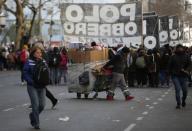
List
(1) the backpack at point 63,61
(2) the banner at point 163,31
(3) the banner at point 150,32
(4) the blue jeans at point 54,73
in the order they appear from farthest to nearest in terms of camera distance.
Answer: (2) the banner at point 163,31
(3) the banner at point 150,32
(1) the backpack at point 63,61
(4) the blue jeans at point 54,73

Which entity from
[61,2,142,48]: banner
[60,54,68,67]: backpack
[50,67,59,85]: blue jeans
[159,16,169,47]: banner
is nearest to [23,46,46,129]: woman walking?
[61,2,142,48]: banner

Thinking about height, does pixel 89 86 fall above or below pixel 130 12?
below

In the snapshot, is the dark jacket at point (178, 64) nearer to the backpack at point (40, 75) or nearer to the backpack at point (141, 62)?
the backpack at point (40, 75)

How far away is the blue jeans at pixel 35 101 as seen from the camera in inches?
591

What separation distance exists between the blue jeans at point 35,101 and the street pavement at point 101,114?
0.75ft

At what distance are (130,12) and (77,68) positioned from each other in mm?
7136

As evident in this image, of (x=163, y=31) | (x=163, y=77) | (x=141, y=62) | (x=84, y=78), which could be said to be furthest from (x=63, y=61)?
(x=84, y=78)

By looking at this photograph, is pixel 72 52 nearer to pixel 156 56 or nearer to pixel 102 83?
pixel 102 83

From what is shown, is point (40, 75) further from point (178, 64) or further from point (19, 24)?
point (19, 24)

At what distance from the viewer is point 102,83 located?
2359 cm

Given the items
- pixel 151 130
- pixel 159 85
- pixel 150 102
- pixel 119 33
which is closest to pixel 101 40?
pixel 119 33

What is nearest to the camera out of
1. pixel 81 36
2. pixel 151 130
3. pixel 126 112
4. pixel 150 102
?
pixel 151 130

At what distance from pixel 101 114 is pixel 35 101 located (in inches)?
144

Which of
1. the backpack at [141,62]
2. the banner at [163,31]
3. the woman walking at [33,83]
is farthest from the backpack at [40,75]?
the banner at [163,31]
